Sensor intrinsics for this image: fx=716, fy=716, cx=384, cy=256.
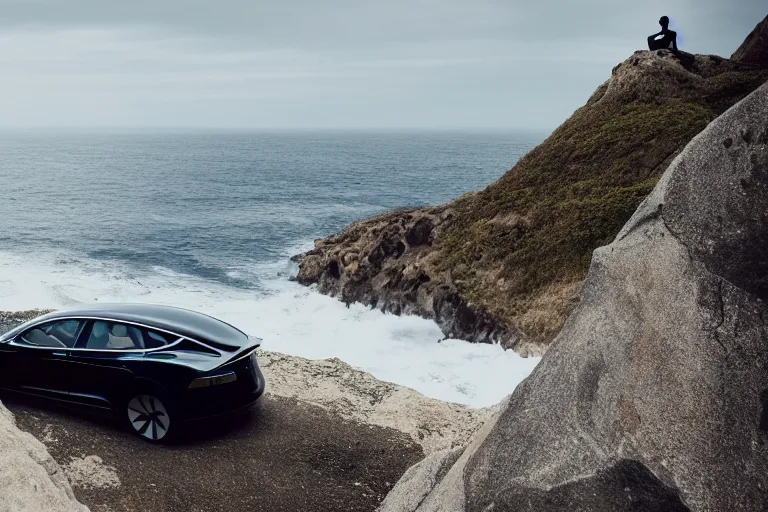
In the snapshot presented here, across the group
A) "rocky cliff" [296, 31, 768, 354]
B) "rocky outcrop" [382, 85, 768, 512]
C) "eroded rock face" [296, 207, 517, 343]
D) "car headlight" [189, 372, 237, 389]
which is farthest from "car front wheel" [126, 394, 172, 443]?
"eroded rock face" [296, 207, 517, 343]

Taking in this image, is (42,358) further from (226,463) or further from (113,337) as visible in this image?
(226,463)

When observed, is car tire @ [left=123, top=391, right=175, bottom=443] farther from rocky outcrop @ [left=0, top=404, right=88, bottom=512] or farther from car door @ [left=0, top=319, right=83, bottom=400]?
rocky outcrop @ [left=0, top=404, right=88, bottom=512]

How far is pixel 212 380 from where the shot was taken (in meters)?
11.6

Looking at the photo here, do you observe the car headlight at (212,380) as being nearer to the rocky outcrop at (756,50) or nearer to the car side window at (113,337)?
the car side window at (113,337)

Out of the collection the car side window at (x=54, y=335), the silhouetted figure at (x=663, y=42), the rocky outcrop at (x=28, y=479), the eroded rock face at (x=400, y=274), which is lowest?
the eroded rock face at (x=400, y=274)

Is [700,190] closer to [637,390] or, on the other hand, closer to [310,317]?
[637,390]

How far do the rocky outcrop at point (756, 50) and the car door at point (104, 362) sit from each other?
135ft

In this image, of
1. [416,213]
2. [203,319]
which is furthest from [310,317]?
[203,319]

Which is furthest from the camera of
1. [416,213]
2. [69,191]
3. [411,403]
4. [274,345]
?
[69,191]

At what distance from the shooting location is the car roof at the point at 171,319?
1205cm

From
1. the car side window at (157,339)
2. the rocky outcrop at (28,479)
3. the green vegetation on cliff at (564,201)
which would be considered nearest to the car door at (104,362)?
the car side window at (157,339)

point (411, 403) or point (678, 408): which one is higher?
point (678, 408)

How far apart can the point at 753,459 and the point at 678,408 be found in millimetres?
824

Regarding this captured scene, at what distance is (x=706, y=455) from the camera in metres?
7.19
